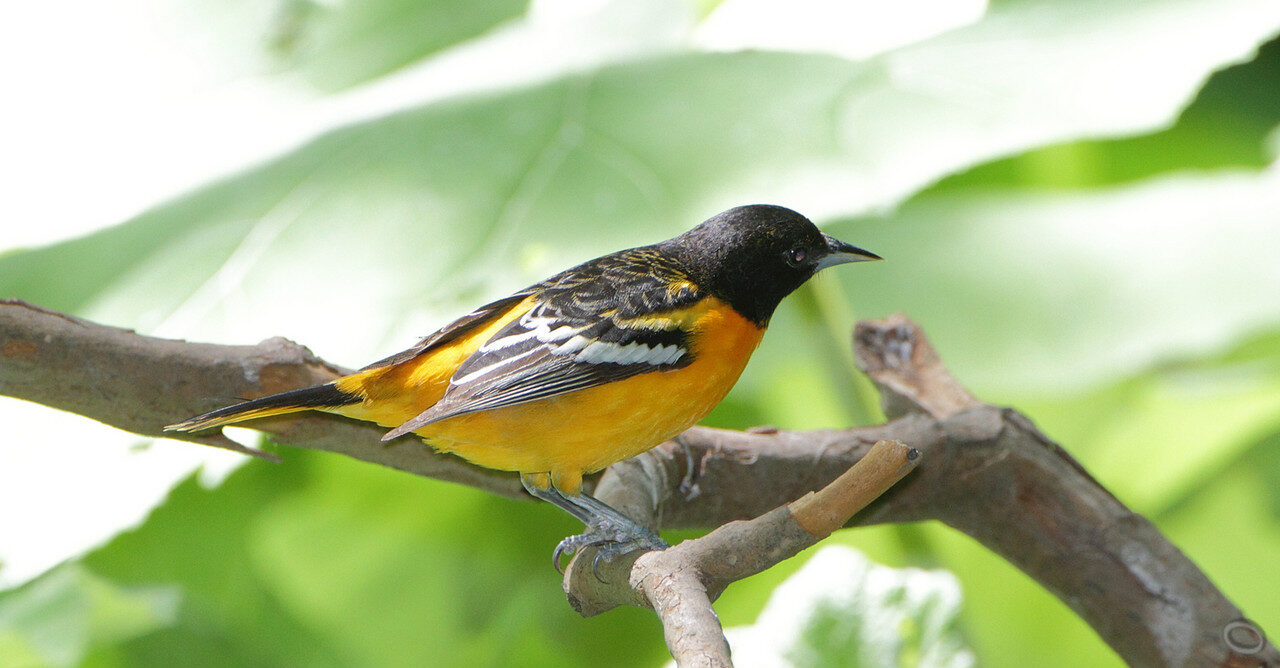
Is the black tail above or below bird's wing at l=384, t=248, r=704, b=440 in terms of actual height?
above

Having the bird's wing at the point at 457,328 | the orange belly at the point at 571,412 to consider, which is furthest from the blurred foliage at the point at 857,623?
the bird's wing at the point at 457,328

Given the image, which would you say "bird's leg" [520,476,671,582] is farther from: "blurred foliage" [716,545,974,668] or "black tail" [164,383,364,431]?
"black tail" [164,383,364,431]

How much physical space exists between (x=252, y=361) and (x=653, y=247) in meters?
0.73

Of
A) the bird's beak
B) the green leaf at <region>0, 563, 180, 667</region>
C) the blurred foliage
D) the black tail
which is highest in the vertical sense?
the black tail

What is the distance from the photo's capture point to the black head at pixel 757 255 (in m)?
1.72

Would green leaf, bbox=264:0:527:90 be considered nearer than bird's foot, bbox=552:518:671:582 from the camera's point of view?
No

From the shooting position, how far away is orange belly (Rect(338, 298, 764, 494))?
151 centimetres

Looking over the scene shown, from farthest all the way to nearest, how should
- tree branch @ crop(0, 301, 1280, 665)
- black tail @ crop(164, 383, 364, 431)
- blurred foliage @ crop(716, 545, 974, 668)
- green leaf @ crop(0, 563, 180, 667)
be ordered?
green leaf @ crop(0, 563, 180, 667) → blurred foliage @ crop(716, 545, 974, 668) → tree branch @ crop(0, 301, 1280, 665) → black tail @ crop(164, 383, 364, 431)

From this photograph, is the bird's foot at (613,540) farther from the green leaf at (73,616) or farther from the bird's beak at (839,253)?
the green leaf at (73,616)

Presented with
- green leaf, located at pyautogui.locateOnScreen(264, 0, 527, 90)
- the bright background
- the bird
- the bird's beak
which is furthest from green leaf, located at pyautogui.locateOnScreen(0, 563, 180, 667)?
the bird's beak

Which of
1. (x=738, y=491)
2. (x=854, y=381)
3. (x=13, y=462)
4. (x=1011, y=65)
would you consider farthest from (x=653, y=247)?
(x=13, y=462)

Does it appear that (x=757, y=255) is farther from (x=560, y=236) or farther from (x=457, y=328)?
(x=457, y=328)

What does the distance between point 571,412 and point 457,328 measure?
253 millimetres

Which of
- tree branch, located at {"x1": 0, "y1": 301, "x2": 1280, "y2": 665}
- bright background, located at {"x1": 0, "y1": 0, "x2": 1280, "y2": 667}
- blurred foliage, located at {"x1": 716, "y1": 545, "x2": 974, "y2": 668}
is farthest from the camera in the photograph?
bright background, located at {"x1": 0, "y1": 0, "x2": 1280, "y2": 667}
